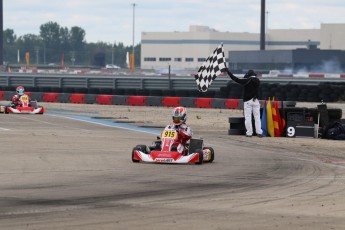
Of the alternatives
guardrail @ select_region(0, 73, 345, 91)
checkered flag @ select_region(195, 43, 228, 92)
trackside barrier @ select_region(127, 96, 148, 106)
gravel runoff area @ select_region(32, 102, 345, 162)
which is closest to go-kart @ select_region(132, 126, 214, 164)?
gravel runoff area @ select_region(32, 102, 345, 162)

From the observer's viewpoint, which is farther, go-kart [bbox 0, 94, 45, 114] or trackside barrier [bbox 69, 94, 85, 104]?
trackside barrier [bbox 69, 94, 85, 104]

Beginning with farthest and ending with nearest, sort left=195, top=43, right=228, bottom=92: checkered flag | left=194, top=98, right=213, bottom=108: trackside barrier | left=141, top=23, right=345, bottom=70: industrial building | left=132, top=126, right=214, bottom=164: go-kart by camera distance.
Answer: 1. left=141, top=23, right=345, bottom=70: industrial building
2. left=194, top=98, right=213, bottom=108: trackside barrier
3. left=195, top=43, right=228, bottom=92: checkered flag
4. left=132, top=126, right=214, bottom=164: go-kart

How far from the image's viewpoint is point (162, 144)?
49.4 feet

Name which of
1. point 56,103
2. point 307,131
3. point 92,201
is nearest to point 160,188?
point 92,201

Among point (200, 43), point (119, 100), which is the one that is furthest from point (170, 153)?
point (200, 43)

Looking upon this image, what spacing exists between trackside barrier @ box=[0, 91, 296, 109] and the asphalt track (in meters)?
16.8

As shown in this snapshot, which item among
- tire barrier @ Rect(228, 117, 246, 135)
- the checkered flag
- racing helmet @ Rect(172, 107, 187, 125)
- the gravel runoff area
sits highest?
the checkered flag

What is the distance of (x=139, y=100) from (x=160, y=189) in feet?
87.8

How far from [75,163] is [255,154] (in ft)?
12.4

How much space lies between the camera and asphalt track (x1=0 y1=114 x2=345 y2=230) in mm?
8594

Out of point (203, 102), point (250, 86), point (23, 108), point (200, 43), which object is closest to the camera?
point (250, 86)

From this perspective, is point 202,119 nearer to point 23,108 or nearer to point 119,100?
point 23,108

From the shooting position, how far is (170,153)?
14750mm

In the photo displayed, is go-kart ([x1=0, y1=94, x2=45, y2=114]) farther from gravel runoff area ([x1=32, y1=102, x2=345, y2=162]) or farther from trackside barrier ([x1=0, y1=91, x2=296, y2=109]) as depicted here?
trackside barrier ([x1=0, y1=91, x2=296, y2=109])
